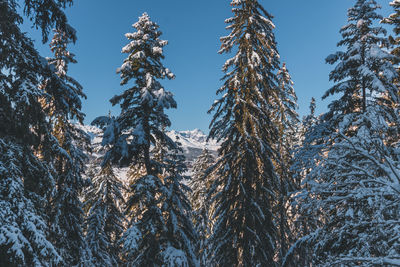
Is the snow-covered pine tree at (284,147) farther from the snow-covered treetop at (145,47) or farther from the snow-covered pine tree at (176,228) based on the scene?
the snow-covered treetop at (145,47)

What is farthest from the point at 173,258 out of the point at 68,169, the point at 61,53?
the point at 61,53

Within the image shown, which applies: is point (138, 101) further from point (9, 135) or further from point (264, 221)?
point (264, 221)

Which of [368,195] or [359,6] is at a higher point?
[359,6]

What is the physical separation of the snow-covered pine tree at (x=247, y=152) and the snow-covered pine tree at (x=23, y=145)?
694 centimetres

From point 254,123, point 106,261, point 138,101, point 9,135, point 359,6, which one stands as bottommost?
point 106,261

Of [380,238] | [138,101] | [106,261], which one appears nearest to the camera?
[380,238]

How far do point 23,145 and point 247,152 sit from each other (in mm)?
8240

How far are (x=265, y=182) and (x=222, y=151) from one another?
2.64 metres

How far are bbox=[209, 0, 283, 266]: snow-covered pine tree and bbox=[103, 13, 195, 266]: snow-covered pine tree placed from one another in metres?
2.42

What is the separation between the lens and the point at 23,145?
6.05 meters

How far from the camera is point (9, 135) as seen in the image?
5.96 metres

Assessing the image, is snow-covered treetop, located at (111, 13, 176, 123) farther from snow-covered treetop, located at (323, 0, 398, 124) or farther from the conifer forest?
snow-covered treetop, located at (323, 0, 398, 124)

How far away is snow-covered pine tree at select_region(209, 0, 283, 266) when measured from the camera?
9.88 metres

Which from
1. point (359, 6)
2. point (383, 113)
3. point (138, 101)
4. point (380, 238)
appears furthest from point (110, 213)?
point (359, 6)
